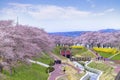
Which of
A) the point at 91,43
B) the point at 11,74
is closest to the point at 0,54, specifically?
the point at 11,74

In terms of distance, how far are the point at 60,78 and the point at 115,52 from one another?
61866 millimetres

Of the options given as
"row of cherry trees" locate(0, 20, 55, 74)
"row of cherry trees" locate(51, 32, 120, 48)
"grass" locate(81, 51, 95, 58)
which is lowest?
"grass" locate(81, 51, 95, 58)

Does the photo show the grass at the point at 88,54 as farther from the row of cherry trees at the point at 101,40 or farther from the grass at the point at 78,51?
the row of cherry trees at the point at 101,40

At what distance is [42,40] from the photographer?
216ft

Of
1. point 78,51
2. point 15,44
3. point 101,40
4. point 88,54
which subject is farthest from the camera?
point 101,40

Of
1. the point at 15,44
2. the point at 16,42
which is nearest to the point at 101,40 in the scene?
the point at 16,42

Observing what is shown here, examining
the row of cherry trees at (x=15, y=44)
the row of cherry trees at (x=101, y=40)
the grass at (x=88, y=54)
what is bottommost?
the grass at (x=88, y=54)

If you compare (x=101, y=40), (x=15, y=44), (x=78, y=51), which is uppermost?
(x=15, y=44)

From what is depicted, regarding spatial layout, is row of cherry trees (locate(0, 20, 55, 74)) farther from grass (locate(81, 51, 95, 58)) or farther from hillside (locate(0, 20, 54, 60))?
grass (locate(81, 51, 95, 58))

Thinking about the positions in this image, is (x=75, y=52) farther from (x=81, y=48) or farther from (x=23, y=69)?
(x=23, y=69)

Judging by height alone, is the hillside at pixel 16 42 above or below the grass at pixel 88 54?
above

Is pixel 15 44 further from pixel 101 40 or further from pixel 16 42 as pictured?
pixel 101 40

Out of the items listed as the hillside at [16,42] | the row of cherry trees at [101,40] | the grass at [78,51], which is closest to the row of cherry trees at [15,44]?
the hillside at [16,42]

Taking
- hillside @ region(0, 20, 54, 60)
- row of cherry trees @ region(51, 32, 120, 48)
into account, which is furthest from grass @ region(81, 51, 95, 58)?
hillside @ region(0, 20, 54, 60)
